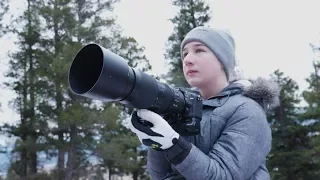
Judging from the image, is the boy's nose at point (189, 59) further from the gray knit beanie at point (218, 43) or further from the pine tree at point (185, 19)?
the pine tree at point (185, 19)

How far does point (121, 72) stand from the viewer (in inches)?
39.5

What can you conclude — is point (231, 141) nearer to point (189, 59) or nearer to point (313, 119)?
point (189, 59)


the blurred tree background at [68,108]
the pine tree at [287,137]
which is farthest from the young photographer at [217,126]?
the pine tree at [287,137]

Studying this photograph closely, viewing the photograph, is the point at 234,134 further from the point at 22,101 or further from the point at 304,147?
the point at 304,147

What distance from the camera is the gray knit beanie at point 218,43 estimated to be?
139 cm

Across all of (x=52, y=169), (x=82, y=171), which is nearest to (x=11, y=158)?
(x=52, y=169)

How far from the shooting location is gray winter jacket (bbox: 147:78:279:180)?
106cm

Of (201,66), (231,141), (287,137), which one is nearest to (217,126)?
(231,141)

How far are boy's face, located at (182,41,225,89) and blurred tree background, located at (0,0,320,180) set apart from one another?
9530 millimetres

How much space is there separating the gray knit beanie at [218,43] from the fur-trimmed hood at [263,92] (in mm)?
112

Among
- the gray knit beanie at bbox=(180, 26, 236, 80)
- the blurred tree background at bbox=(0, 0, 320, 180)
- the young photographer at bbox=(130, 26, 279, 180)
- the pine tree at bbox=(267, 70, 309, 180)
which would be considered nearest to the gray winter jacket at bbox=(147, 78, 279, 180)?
the young photographer at bbox=(130, 26, 279, 180)

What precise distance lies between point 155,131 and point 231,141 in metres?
0.28

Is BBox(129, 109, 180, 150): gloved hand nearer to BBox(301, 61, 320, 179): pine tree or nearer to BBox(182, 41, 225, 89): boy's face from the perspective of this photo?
BBox(182, 41, 225, 89): boy's face

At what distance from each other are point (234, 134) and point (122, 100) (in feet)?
1.26
